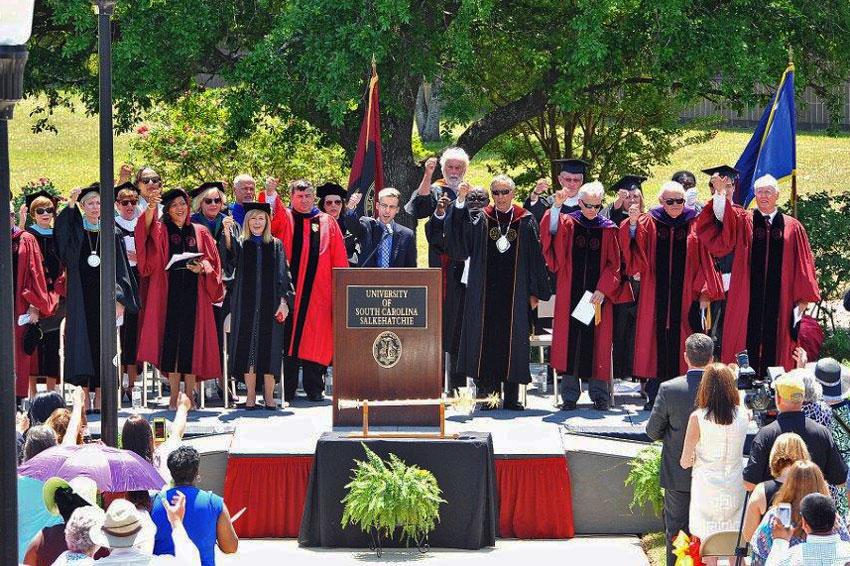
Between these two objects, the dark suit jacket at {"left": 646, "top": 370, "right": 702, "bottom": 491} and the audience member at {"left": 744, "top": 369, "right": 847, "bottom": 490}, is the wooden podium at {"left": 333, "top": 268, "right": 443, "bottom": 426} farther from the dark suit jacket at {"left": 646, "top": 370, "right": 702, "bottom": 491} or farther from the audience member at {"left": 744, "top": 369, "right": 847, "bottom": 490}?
the audience member at {"left": 744, "top": 369, "right": 847, "bottom": 490}

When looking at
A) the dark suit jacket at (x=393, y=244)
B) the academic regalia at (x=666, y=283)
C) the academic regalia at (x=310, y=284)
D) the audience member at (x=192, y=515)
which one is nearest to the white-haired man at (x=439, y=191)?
the dark suit jacket at (x=393, y=244)

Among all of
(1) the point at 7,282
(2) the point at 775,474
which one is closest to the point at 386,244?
(2) the point at 775,474

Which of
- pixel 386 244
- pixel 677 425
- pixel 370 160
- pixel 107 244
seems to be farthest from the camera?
pixel 370 160

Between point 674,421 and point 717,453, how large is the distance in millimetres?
443

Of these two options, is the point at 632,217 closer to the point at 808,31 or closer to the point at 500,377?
the point at 500,377

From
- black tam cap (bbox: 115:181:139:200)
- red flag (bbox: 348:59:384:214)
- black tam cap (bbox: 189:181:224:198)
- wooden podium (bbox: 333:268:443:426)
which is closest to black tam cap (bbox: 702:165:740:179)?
red flag (bbox: 348:59:384:214)

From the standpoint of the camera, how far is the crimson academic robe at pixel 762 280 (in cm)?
1370

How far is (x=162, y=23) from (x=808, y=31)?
7.02 m

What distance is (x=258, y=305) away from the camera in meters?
14.2

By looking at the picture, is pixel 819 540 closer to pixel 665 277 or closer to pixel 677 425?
pixel 677 425

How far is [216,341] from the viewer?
Result: 1430 centimetres

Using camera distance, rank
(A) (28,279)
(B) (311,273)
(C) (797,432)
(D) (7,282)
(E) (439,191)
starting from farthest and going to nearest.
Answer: (B) (311,273) < (E) (439,191) < (A) (28,279) < (C) (797,432) < (D) (7,282)

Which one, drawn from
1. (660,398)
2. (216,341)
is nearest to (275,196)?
(216,341)

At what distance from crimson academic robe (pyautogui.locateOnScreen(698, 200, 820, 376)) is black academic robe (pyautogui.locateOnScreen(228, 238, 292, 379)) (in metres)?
3.59
